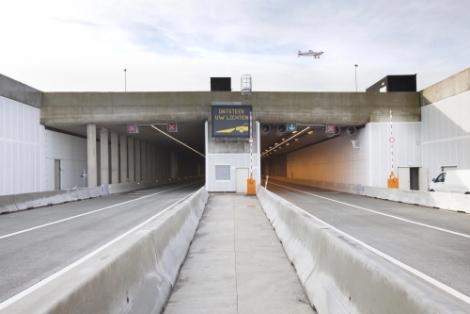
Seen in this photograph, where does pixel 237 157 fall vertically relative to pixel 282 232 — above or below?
above

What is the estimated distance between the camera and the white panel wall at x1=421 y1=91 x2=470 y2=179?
948 inches

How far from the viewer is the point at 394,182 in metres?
25.2

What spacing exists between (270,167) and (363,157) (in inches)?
2530

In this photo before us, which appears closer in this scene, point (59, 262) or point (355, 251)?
point (355, 251)

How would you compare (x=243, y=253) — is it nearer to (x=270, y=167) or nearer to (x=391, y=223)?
(x=391, y=223)

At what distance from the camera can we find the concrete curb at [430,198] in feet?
54.1

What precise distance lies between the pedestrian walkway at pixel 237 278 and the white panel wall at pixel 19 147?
64.0 feet

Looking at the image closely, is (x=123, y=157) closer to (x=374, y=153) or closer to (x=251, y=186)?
(x=251, y=186)

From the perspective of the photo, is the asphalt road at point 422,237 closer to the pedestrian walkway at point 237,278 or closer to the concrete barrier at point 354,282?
the concrete barrier at point 354,282

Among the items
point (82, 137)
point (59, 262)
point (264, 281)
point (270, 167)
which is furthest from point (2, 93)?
point (270, 167)

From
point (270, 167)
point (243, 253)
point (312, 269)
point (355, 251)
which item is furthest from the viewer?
point (270, 167)

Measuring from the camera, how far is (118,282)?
402 cm

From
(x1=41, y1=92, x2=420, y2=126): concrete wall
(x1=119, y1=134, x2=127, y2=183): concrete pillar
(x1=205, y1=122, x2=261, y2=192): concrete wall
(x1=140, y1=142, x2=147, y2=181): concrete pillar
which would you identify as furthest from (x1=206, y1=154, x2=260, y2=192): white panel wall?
(x1=140, y1=142, x2=147, y2=181): concrete pillar

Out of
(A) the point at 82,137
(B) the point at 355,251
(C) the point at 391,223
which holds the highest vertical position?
(A) the point at 82,137
